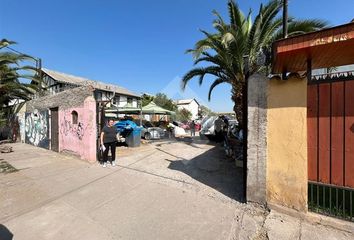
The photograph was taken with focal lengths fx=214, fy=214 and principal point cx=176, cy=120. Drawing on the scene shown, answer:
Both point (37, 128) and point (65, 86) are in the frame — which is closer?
point (37, 128)

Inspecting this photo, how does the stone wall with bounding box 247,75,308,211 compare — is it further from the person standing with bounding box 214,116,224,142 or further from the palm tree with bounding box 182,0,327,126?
the person standing with bounding box 214,116,224,142

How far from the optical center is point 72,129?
9.50 meters

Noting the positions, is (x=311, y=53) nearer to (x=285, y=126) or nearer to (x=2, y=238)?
(x=285, y=126)

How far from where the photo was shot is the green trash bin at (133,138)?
11766mm

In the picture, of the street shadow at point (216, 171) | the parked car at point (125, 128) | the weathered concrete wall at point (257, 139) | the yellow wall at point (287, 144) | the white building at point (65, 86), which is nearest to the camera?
the yellow wall at point (287, 144)

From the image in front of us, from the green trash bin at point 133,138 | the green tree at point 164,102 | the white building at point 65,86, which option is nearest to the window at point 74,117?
the green trash bin at point 133,138

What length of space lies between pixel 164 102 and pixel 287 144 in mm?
43141

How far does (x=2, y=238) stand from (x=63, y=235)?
93 centimetres

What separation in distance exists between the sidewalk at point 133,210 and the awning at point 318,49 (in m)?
2.88

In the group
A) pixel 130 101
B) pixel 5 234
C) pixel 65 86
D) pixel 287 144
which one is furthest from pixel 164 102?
pixel 5 234

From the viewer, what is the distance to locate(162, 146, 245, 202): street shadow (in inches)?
206

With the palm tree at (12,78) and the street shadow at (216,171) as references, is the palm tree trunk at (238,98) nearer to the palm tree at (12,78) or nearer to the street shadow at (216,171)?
the street shadow at (216,171)

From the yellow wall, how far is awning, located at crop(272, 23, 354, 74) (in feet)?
1.61

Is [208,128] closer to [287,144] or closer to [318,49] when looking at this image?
[287,144]
